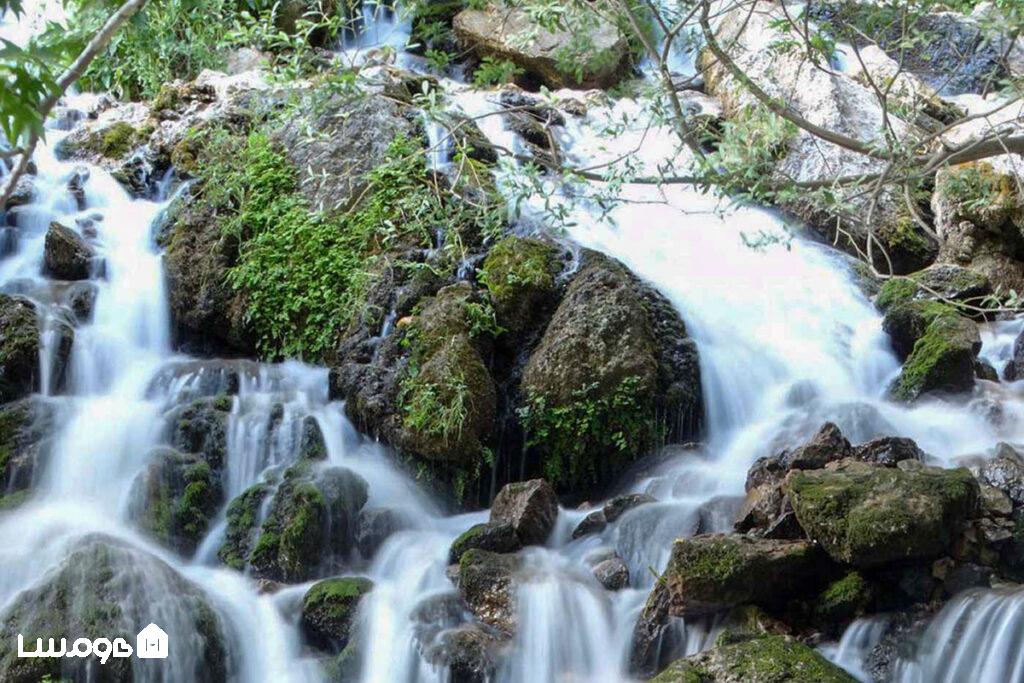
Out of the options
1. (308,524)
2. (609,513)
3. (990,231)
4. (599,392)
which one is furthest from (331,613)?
(990,231)

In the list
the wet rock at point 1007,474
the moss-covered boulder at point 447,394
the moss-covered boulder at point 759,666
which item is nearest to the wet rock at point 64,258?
the moss-covered boulder at point 447,394

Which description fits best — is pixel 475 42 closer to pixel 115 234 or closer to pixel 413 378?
pixel 115 234

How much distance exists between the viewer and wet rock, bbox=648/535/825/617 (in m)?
6.08

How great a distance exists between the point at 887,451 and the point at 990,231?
5966mm

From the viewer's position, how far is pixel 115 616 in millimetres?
5969

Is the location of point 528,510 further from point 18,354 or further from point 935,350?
point 18,354

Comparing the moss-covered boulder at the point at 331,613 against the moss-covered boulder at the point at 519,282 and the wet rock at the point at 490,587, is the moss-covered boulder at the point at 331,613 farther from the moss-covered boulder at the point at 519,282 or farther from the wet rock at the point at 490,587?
the moss-covered boulder at the point at 519,282

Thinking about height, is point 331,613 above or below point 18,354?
below

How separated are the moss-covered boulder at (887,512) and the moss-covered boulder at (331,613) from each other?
2.82m

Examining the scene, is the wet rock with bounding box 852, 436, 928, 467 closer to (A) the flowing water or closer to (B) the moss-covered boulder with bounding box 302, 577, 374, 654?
(A) the flowing water

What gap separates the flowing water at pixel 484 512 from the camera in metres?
6.28

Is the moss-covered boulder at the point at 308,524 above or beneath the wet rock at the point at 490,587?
above

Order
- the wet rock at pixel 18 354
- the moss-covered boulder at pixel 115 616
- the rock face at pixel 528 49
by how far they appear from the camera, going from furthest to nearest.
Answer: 1. the rock face at pixel 528 49
2. the wet rock at pixel 18 354
3. the moss-covered boulder at pixel 115 616

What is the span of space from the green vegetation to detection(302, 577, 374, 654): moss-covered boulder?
218 cm
